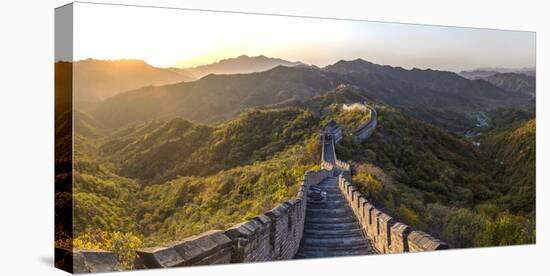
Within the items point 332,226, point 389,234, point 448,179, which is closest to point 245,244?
point 389,234

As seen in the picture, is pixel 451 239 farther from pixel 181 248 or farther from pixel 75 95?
pixel 75 95

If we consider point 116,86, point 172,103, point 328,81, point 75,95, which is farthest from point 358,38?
point 75,95

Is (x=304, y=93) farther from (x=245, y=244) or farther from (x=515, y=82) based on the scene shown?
(x=515, y=82)

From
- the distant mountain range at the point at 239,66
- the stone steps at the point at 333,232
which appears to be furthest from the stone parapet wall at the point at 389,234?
the distant mountain range at the point at 239,66

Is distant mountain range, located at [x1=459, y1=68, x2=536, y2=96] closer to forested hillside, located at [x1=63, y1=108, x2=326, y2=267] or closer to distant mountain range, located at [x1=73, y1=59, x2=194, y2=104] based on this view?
forested hillside, located at [x1=63, y1=108, x2=326, y2=267]

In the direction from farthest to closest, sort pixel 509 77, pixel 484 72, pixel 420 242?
pixel 509 77, pixel 484 72, pixel 420 242
